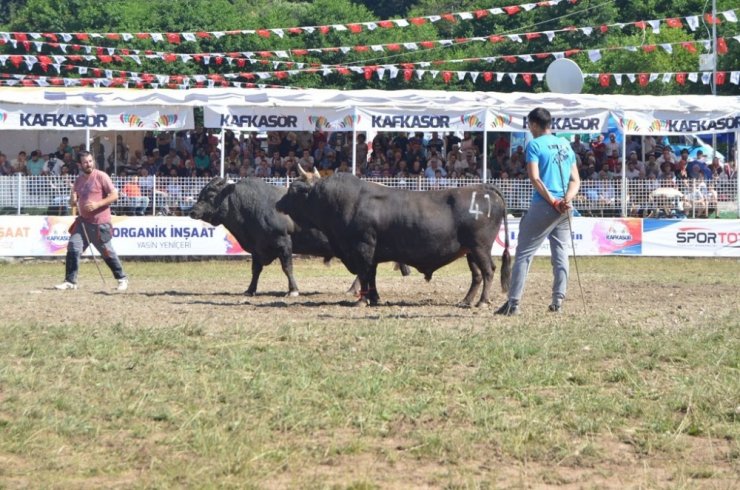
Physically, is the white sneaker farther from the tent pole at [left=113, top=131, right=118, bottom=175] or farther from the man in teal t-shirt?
the tent pole at [left=113, top=131, right=118, bottom=175]

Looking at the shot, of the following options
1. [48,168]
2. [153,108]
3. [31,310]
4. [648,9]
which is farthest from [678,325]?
[648,9]

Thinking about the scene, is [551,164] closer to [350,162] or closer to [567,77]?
[350,162]

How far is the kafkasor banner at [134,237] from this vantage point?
24.1 meters

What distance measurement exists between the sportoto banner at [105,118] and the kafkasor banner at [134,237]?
2022mm

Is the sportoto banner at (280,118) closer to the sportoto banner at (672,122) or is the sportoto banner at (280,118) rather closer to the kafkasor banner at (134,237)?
the kafkasor banner at (134,237)

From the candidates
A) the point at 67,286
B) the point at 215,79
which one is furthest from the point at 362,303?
the point at 215,79

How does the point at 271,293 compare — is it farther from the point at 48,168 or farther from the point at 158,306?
the point at 48,168

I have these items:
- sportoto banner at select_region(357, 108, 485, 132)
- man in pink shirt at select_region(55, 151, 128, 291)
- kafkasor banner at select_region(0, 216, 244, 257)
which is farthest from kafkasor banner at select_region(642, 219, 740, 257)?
man in pink shirt at select_region(55, 151, 128, 291)

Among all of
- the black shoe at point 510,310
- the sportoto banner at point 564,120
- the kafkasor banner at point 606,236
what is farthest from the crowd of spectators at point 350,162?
the black shoe at point 510,310

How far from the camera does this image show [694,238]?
25.5m

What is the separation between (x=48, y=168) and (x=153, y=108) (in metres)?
2.92

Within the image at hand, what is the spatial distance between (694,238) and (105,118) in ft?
40.5

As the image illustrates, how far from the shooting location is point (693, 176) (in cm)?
2720

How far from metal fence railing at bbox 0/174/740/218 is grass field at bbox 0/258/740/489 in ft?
35.5
